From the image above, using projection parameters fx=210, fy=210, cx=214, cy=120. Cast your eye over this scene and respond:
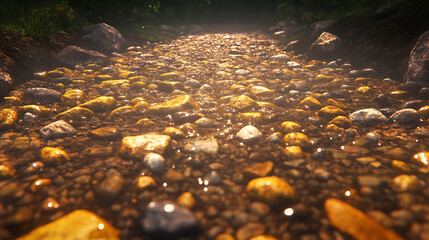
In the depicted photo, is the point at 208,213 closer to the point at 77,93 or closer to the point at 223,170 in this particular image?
the point at 223,170

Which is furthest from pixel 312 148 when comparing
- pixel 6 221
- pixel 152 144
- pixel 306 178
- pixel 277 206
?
pixel 6 221

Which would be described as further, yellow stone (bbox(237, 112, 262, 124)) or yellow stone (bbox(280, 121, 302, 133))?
yellow stone (bbox(237, 112, 262, 124))

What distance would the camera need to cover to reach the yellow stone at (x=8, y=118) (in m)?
2.00

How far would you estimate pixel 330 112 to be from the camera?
2.32m

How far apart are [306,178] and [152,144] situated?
1.22m

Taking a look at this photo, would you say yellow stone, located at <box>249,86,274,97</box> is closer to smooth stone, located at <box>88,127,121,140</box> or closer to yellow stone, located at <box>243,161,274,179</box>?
yellow stone, located at <box>243,161,274,179</box>

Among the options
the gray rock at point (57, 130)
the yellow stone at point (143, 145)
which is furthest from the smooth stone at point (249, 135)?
the gray rock at point (57, 130)

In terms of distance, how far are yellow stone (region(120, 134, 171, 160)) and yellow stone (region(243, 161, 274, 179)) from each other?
70 centimetres

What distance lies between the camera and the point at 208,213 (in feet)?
4.06

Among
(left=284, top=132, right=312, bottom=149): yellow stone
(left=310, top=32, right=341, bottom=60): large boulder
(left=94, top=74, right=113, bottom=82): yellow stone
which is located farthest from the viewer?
(left=310, top=32, right=341, bottom=60): large boulder

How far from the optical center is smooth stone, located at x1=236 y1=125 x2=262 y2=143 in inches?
76.5

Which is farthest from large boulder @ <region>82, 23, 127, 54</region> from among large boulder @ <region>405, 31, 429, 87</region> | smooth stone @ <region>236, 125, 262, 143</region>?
large boulder @ <region>405, 31, 429, 87</region>

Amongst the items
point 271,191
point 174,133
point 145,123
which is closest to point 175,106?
point 145,123

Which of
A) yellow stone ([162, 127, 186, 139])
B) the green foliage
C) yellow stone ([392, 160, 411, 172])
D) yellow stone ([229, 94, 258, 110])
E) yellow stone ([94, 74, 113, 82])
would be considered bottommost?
yellow stone ([94, 74, 113, 82])
